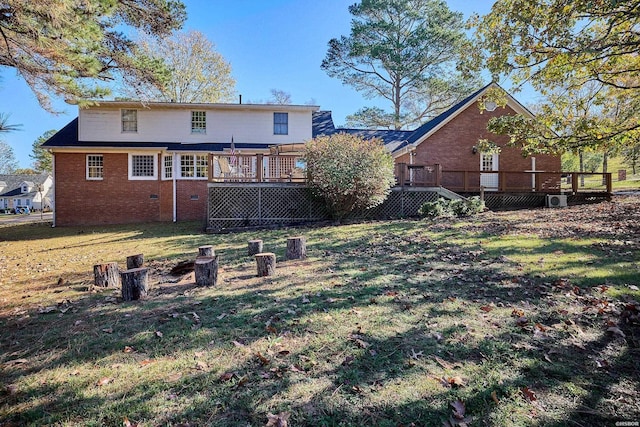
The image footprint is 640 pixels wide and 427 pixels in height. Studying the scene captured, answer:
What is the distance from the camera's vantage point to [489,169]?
59.2 feet

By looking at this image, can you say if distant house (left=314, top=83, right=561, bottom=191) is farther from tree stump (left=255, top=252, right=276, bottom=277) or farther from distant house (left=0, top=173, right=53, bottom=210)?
distant house (left=0, top=173, right=53, bottom=210)

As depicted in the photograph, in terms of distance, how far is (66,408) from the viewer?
8.33ft

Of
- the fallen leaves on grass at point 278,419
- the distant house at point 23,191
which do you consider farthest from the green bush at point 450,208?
the distant house at point 23,191

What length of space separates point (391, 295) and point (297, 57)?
28.9 meters

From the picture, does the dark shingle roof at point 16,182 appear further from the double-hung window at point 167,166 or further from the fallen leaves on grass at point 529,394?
the fallen leaves on grass at point 529,394

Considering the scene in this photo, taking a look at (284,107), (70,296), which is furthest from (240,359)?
(284,107)

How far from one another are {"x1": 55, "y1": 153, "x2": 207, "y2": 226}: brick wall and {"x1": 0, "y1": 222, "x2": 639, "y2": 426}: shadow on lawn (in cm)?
1341

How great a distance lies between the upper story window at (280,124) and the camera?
18797 mm

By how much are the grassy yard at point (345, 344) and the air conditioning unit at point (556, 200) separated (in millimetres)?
10376

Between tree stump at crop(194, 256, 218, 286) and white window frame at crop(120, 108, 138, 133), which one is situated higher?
white window frame at crop(120, 108, 138, 133)

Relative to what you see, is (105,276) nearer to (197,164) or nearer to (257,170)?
(257,170)

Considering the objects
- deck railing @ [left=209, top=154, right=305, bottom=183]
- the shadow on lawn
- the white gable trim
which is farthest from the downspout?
the shadow on lawn

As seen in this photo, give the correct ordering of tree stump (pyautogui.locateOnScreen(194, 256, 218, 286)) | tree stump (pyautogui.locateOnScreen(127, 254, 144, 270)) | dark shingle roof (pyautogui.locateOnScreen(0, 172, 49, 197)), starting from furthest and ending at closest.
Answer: dark shingle roof (pyautogui.locateOnScreen(0, 172, 49, 197)), tree stump (pyautogui.locateOnScreen(127, 254, 144, 270)), tree stump (pyautogui.locateOnScreen(194, 256, 218, 286))

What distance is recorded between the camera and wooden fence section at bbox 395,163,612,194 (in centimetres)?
1376
